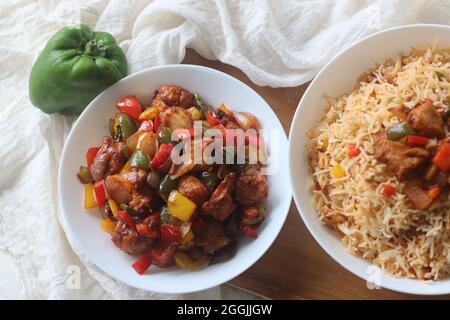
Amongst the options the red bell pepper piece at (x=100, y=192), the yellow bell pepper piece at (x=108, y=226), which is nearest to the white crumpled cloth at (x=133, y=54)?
the yellow bell pepper piece at (x=108, y=226)

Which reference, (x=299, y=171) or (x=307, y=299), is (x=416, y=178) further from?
(x=307, y=299)

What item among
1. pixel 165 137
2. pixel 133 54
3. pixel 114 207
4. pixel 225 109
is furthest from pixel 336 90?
pixel 114 207

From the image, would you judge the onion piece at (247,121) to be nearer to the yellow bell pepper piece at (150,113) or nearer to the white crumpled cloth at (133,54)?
the white crumpled cloth at (133,54)

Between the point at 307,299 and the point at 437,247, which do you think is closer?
the point at 437,247

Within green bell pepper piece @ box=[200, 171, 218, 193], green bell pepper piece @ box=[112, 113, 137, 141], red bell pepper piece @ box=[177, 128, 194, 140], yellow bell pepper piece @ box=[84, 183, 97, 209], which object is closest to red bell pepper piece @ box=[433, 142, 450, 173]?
green bell pepper piece @ box=[200, 171, 218, 193]

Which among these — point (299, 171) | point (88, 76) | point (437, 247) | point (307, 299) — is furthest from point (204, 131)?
point (437, 247)

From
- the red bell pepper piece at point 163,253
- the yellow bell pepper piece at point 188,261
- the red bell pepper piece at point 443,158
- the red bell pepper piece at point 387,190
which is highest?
the red bell pepper piece at point 443,158

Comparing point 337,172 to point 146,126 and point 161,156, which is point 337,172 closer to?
point 161,156
